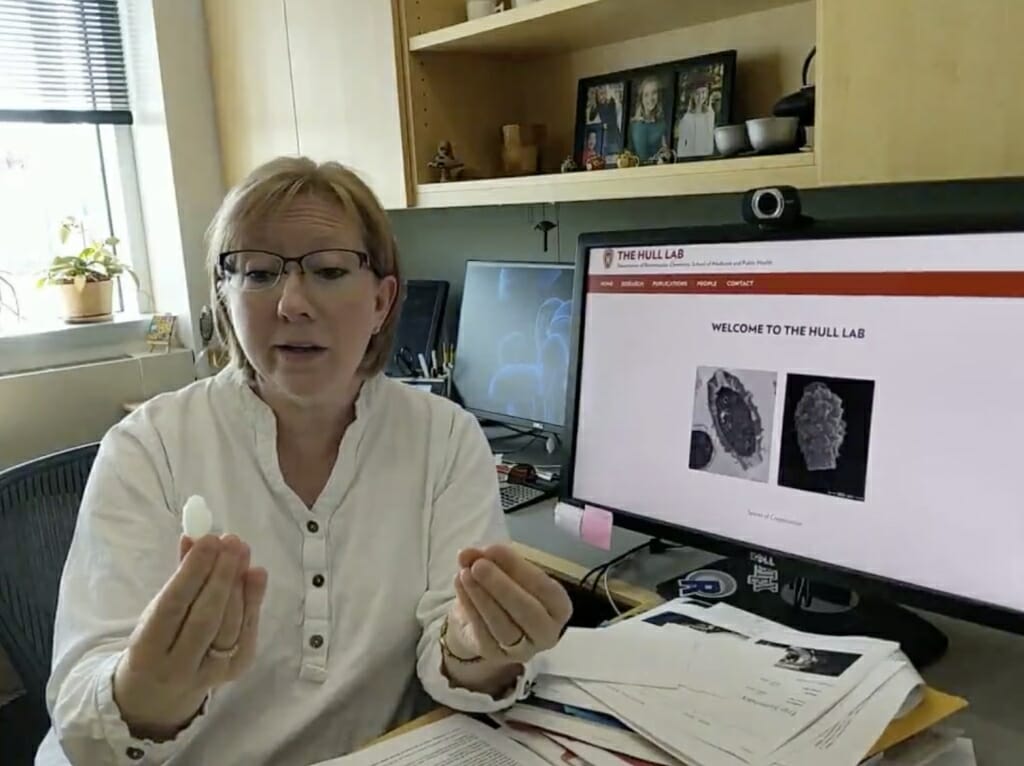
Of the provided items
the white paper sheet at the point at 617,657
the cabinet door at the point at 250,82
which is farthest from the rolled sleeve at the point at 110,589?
the cabinet door at the point at 250,82

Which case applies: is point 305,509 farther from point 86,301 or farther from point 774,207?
point 86,301

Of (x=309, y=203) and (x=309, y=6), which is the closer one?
(x=309, y=203)

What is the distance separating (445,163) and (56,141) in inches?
57.8

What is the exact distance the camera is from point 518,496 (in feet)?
5.57

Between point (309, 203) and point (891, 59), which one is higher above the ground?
point (891, 59)

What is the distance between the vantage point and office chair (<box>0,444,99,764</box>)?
1.25 metres

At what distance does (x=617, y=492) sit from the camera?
1.28 meters

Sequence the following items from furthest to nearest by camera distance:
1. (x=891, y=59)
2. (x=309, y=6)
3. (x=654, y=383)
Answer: (x=309, y=6), (x=654, y=383), (x=891, y=59)

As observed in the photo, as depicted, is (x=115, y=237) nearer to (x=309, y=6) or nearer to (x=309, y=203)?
(x=309, y=6)

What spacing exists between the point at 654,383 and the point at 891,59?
0.47m

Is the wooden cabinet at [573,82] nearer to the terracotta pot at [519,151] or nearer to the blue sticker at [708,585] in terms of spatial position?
the terracotta pot at [519,151]

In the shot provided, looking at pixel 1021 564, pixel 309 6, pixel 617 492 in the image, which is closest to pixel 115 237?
pixel 309 6

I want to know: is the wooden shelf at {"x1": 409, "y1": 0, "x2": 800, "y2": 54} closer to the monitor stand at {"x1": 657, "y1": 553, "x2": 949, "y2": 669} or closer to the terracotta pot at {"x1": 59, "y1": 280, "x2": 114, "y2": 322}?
the monitor stand at {"x1": 657, "y1": 553, "x2": 949, "y2": 669}

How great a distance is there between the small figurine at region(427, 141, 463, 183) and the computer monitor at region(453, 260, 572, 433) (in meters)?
0.23
